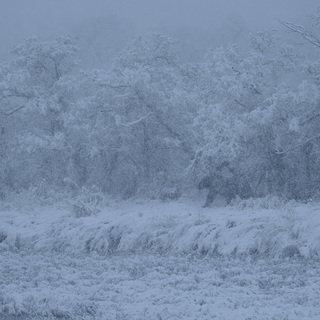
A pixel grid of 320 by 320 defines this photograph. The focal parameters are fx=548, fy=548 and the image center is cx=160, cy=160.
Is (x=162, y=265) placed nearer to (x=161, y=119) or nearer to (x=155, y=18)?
(x=161, y=119)

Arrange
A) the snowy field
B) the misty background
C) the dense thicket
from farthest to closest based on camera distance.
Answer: the misty background < the dense thicket < the snowy field

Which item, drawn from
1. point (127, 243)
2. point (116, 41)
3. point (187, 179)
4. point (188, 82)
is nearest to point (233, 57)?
point (188, 82)

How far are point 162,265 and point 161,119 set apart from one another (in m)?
11.4

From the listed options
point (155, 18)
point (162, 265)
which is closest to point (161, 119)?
point (162, 265)

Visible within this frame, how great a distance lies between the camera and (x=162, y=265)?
9.96m

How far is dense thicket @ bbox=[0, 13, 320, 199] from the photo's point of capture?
17.9 meters

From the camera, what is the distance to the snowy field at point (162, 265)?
278 inches

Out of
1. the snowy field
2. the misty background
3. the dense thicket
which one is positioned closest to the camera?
the snowy field

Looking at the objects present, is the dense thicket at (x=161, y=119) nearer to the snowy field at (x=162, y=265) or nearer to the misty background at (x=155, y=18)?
the snowy field at (x=162, y=265)

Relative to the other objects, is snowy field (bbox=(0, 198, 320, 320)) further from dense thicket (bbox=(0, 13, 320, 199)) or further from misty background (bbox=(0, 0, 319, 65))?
misty background (bbox=(0, 0, 319, 65))

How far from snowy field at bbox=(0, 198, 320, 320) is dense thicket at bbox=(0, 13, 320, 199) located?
9.83 ft

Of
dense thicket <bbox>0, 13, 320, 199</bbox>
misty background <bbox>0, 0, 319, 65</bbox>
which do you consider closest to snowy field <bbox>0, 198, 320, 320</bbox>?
dense thicket <bbox>0, 13, 320, 199</bbox>

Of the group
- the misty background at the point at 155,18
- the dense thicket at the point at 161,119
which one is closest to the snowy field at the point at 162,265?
the dense thicket at the point at 161,119

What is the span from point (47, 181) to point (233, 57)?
30.4 feet
